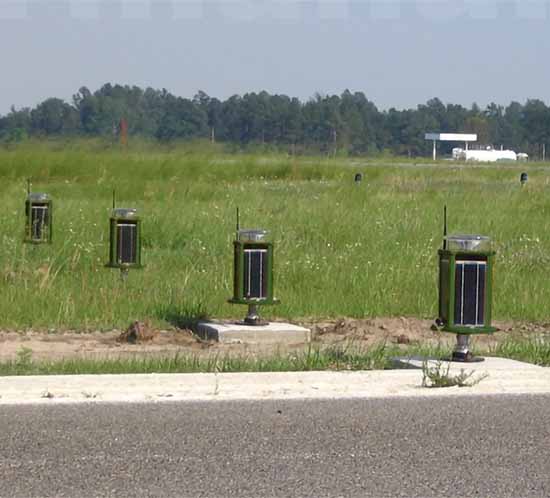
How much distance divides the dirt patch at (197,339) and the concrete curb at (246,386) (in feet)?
5.81

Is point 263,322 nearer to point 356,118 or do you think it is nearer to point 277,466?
point 277,466

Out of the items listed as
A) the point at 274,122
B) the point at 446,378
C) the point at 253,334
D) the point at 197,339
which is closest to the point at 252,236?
the point at 253,334

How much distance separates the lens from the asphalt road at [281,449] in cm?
636

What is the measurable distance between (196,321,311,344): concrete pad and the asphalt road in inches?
124

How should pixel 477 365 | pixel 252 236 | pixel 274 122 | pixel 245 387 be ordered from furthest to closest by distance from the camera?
pixel 274 122, pixel 252 236, pixel 477 365, pixel 245 387

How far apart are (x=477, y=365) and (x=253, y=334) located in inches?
99.8

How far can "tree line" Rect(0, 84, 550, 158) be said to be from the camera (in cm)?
6612

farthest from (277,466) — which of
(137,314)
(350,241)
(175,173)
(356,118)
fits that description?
(356,118)

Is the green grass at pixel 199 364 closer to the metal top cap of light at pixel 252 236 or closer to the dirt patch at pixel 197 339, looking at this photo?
the dirt patch at pixel 197 339

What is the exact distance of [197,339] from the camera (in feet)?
38.4

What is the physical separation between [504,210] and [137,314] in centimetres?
1287

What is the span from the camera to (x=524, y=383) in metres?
9.04

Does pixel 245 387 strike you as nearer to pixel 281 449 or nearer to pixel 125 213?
pixel 281 449

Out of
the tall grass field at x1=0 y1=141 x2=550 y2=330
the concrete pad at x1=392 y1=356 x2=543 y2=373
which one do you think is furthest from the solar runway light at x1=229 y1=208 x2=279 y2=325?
the concrete pad at x1=392 y1=356 x2=543 y2=373
